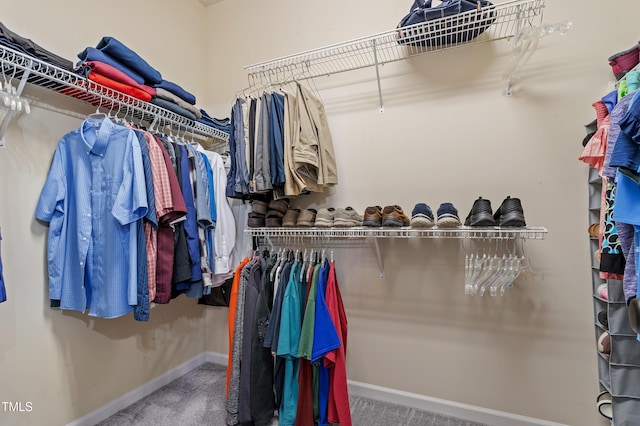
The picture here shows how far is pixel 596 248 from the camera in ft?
5.01

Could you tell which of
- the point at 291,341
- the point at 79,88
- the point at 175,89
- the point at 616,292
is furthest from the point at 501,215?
the point at 79,88

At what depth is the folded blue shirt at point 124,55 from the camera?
155cm

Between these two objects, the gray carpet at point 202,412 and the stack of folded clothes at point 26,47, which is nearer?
the stack of folded clothes at point 26,47

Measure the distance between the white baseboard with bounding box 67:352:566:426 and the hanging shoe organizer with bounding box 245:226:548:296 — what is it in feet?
2.24

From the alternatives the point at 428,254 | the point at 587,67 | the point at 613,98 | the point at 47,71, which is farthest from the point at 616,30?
the point at 47,71

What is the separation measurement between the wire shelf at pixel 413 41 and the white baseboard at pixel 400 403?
6.67 feet

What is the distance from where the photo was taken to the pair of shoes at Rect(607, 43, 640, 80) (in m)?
1.36

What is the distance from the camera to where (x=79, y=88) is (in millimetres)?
1437

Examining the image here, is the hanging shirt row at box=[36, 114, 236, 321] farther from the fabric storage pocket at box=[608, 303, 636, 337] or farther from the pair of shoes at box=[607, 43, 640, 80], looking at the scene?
the pair of shoes at box=[607, 43, 640, 80]

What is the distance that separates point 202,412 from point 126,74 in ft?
6.57

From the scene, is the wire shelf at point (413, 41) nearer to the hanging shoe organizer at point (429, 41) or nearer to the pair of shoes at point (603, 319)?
the hanging shoe organizer at point (429, 41)

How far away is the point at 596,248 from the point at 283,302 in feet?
5.40

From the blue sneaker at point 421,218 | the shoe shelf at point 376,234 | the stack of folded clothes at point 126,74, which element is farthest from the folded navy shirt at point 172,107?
the blue sneaker at point 421,218

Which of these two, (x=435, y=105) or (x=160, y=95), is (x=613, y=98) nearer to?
(x=435, y=105)
